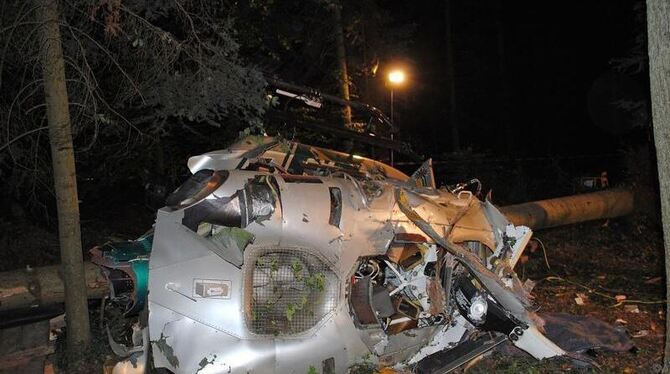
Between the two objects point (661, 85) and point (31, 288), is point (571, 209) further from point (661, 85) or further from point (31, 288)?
point (31, 288)

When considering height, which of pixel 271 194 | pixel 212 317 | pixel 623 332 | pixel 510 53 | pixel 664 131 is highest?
pixel 510 53

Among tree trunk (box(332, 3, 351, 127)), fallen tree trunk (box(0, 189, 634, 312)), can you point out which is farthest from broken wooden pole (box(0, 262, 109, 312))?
tree trunk (box(332, 3, 351, 127))

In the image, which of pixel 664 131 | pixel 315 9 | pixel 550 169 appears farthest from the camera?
pixel 550 169

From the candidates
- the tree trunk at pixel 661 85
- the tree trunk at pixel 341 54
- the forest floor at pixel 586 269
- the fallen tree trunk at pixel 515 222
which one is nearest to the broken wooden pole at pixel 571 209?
the fallen tree trunk at pixel 515 222

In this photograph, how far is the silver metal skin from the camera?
3.86 meters

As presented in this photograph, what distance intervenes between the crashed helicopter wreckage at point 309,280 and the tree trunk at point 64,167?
102 centimetres

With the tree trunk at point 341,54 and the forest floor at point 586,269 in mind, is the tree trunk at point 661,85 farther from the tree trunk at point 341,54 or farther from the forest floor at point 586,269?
the tree trunk at point 341,54

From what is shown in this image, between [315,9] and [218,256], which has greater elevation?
[315,9]

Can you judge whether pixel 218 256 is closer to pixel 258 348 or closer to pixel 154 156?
pixel 258 348

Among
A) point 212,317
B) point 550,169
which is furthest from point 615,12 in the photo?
point 212,317

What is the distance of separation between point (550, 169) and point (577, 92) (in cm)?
1456

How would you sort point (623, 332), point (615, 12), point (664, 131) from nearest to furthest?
point (664, 131) < point (623, 332) < point (615, 12)

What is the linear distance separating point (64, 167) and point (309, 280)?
248cm

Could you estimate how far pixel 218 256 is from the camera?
12.8 ft
